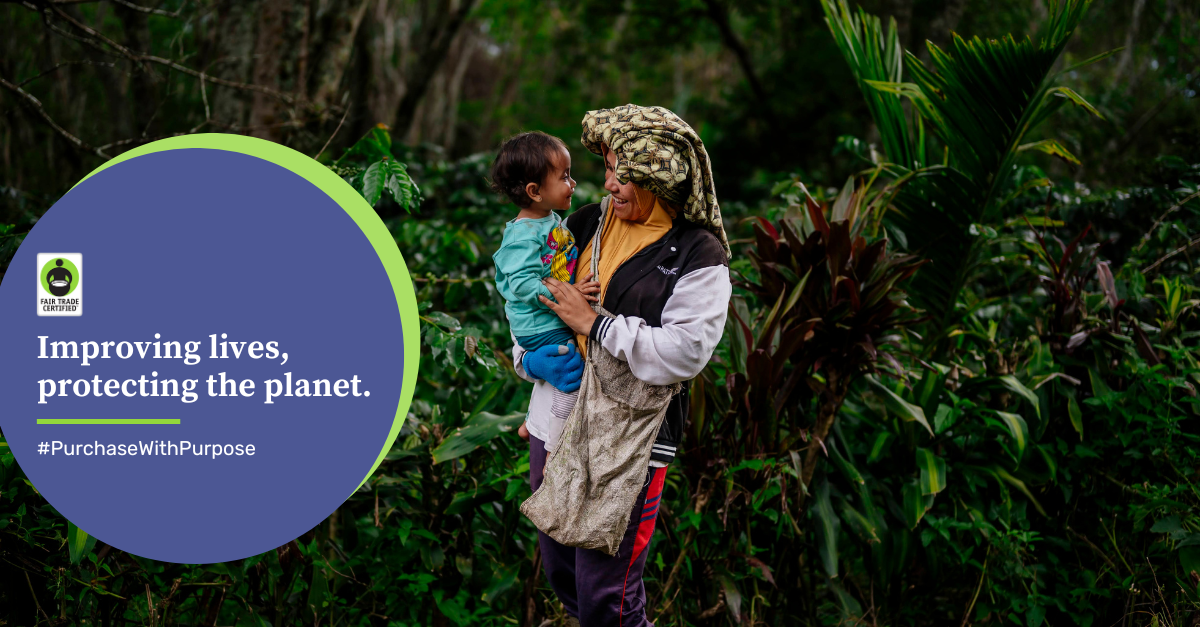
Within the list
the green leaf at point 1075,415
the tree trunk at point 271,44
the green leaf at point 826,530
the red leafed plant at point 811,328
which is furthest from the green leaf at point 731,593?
the tree trunk at point 271,44

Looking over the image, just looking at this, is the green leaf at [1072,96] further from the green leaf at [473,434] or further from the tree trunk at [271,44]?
the tree trunk at [271,44]

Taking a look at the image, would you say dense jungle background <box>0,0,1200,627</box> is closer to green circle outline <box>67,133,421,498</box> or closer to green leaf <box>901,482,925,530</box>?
green leaf <box>901,482,925,530</box>

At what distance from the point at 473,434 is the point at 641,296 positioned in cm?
106

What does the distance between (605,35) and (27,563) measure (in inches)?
491

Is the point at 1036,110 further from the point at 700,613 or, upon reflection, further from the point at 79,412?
the point at 79,412

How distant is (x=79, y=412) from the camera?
83.4 inches

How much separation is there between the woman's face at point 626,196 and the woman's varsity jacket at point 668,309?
10 centimetres

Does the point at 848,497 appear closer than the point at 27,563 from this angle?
No

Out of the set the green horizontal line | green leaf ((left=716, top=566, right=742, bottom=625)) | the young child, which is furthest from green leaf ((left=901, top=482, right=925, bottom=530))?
the green horizontal line

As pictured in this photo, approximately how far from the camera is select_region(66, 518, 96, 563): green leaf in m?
2.33

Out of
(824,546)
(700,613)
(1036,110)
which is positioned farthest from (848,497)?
(1036,110)

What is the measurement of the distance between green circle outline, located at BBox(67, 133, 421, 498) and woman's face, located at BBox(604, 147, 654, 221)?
2.04 feet

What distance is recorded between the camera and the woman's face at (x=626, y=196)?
2.04 meters

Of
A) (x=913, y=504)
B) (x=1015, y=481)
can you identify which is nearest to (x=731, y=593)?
(x=913, y=504)
